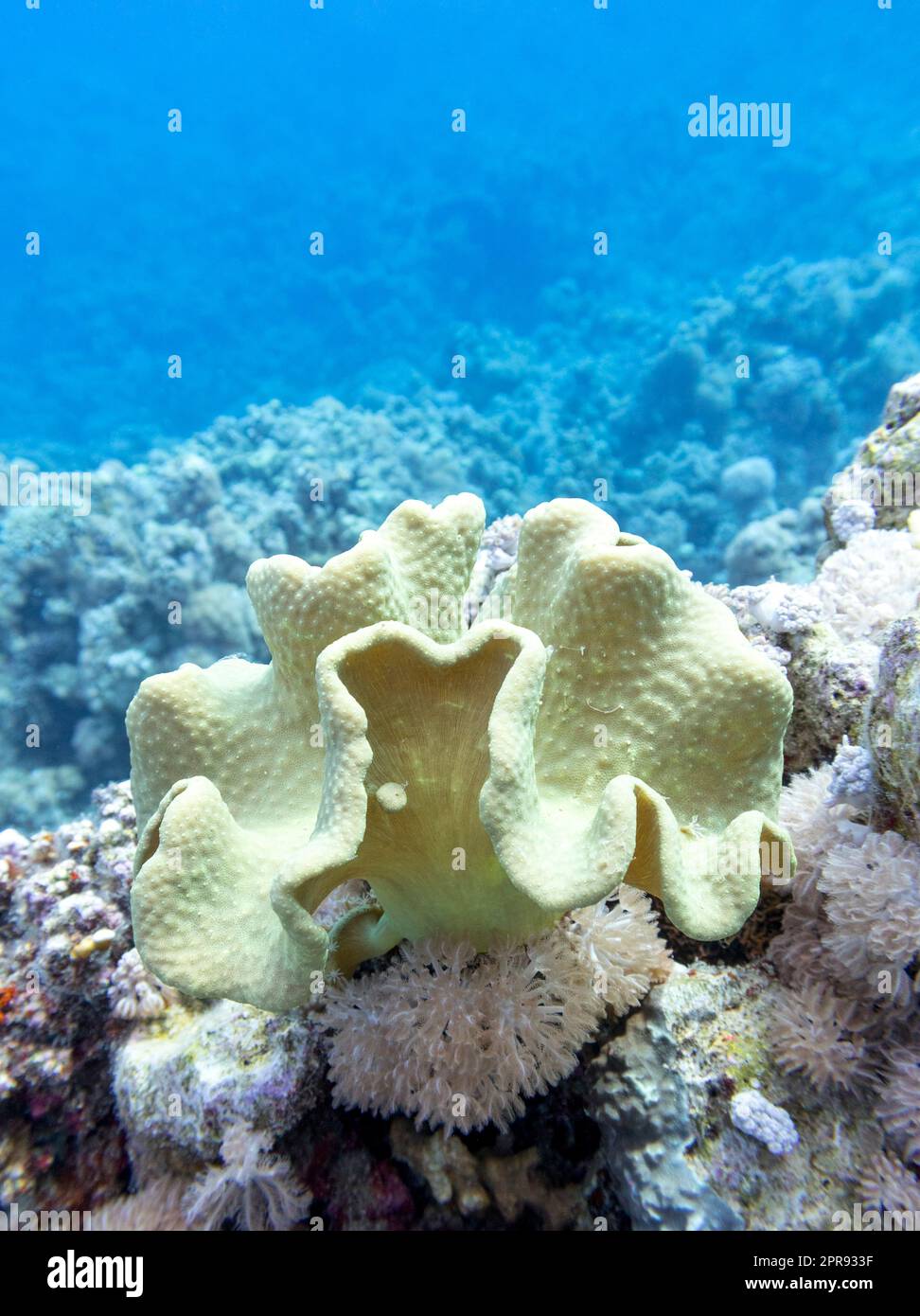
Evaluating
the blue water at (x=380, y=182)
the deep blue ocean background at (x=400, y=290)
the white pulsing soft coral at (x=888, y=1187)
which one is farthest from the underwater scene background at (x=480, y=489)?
the blue water at (x=380, y=182)

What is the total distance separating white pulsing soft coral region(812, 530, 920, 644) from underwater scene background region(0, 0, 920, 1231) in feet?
0.08

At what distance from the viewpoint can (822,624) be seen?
8.47ft

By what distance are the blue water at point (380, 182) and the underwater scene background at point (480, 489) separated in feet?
1.04

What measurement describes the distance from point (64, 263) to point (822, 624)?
50.4 metres

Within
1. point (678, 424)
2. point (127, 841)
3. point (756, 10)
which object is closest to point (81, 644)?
point (127, 841)

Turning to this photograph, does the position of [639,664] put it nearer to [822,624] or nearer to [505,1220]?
[822,624]

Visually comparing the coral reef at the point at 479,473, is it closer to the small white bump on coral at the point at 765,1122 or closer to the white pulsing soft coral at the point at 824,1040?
the white pulsing soft coral at the point at 824,1040

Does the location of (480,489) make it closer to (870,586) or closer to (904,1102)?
(870,586)

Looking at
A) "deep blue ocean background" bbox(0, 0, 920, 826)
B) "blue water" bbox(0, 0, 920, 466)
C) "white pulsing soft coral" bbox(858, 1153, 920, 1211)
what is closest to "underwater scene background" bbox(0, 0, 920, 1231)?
"white pulsing soft coral" bbox(858, 1153, 920, 1211)

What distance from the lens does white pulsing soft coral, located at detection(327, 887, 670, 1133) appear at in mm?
1696

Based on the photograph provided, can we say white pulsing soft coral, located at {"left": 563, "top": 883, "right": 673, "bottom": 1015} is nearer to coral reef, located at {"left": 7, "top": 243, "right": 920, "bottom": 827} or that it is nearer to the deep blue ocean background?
coral reef, located at {"left": 7, "top": 243, "right": 920, "bottom": 827}

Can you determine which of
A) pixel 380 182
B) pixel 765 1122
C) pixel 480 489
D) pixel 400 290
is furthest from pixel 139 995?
pixel 380 182

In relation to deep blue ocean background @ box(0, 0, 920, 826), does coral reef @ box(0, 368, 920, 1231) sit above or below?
below
